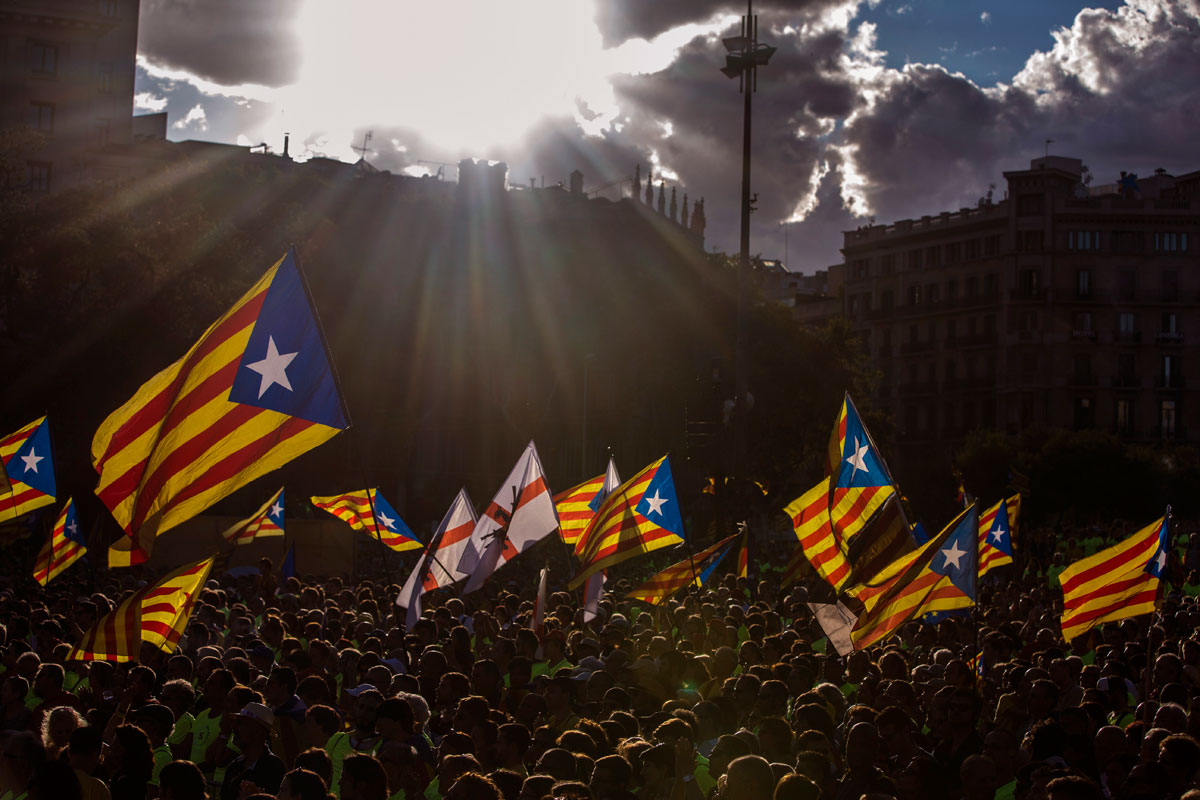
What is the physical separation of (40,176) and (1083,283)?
5391 centimetres

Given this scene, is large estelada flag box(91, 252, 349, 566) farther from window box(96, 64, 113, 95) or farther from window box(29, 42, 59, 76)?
window box(96, 64, 113, 95)

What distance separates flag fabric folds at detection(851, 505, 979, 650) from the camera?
1038 cm

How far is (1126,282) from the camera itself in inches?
2753

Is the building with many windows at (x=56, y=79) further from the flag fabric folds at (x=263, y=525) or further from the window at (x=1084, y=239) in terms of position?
the window at (x=1084, y=239)

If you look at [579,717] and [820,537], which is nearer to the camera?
[579,717]

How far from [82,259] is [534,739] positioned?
28673mm

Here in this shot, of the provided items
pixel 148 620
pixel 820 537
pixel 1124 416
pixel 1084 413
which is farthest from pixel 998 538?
pixel 1124 416

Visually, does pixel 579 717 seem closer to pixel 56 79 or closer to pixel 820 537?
pixel 820 537

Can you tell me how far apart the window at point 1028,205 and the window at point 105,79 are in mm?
47654

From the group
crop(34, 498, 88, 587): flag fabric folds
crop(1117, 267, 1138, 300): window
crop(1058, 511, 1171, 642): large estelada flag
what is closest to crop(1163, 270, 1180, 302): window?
crop(1117, 267, 1138, 300): window

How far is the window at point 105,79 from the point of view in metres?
57.8

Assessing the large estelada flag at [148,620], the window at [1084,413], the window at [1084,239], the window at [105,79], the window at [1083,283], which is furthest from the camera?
the window at [1083,283]

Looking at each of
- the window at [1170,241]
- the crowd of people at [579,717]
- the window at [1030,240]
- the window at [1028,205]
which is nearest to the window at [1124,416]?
the window at [1170,241]

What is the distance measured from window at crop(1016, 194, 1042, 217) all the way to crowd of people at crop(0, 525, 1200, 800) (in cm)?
6043
